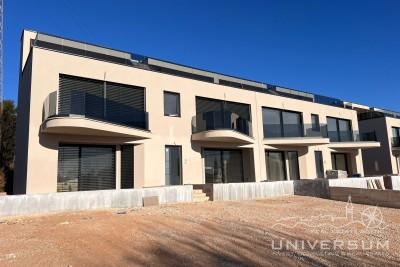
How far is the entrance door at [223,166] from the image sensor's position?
1875 centimetres

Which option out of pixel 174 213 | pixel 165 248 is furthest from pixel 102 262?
pixel 174 213

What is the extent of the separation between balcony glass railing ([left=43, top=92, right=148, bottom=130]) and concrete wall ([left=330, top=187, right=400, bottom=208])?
390 inches

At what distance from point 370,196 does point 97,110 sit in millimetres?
12376

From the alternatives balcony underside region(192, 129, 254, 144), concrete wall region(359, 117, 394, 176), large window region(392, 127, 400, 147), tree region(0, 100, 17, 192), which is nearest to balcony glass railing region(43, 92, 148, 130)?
balcony underside region(192, 129, 254, 144)

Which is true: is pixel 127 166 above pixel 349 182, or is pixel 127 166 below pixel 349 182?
above

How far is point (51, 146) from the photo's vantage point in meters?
13.1

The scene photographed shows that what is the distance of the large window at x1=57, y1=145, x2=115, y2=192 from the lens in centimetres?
1366

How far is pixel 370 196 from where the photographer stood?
13.7m

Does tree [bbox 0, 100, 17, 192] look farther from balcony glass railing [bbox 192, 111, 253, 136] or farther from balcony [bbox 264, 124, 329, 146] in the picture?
balcony [bbox 264, 124, 329, 146]

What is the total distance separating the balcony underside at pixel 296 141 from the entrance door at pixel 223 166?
7.72 feet

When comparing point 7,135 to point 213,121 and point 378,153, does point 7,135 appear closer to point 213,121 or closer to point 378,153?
point 213,121

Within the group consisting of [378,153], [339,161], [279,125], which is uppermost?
[279,125]

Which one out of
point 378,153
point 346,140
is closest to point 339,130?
point 346,140

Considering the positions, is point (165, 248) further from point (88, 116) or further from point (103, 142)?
point (103, 142)
